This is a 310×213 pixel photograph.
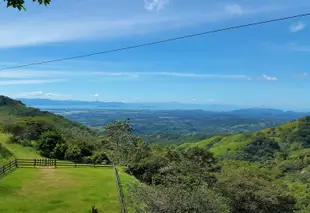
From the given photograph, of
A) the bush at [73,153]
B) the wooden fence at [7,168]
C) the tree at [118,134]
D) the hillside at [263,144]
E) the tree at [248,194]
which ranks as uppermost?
the tree at [118,134]

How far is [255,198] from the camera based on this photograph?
119 ft

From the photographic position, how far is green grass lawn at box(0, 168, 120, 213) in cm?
2479

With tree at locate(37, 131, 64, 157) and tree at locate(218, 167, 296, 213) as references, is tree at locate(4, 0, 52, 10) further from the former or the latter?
tree at locate(37, 131, 64, 157)

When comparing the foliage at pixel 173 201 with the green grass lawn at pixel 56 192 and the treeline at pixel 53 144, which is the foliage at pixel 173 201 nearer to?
the green grass lawn at pixel 56 192

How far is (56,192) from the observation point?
94.4 ft

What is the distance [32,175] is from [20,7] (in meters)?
32.7

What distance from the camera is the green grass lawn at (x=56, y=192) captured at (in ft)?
81.3

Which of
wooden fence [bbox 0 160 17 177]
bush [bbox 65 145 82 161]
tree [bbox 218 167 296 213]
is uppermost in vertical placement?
wooden fence [bbox 0 160 17 177]

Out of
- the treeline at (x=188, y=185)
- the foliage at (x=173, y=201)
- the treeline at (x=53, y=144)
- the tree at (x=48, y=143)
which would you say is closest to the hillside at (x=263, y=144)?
the treeline at (x=188, y=185)

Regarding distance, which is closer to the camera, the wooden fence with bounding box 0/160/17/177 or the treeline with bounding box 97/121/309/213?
the treeline with bounding box 97/121/309/213

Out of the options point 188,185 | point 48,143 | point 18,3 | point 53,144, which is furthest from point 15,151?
point 18,3

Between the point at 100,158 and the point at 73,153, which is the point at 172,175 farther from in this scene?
the point at 73,153

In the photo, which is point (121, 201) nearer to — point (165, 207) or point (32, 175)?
point (165, 207)

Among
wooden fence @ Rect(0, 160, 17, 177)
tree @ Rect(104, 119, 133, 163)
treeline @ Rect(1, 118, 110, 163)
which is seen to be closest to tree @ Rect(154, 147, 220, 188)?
wooden fence @ Rect(0, 160, 17, 177)
